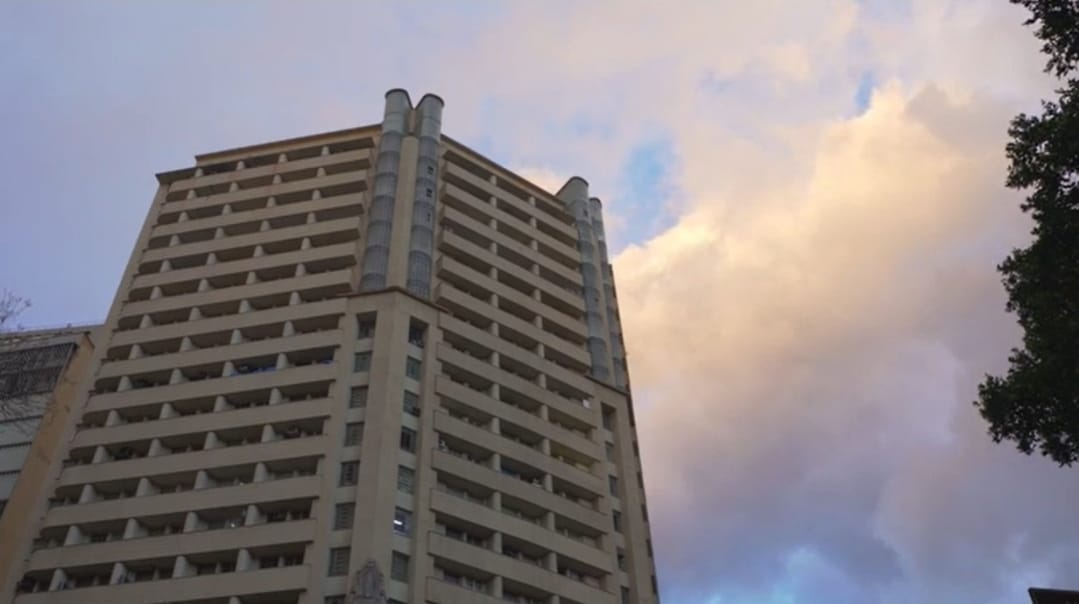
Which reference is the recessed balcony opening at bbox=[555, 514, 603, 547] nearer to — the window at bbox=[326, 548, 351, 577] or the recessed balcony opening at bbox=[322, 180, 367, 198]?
the window at bbox=[326, 548, 351, 577]

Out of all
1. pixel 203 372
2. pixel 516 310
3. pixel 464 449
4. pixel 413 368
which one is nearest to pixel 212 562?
pixel 203 372

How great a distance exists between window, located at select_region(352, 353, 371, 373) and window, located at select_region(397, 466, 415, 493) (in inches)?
277

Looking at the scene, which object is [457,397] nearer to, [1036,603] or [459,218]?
[459,218]

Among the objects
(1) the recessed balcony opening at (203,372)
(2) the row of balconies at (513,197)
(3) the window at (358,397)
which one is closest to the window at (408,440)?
(3) the window at (358,397)

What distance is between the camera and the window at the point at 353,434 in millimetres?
45438

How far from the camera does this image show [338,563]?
40.7 metres

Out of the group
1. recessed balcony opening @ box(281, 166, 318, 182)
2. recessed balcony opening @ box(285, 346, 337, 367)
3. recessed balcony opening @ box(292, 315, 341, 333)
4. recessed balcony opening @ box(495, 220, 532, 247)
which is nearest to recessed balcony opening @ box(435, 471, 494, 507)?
recessed balcony opening @ box(285, 346, 337, 367)

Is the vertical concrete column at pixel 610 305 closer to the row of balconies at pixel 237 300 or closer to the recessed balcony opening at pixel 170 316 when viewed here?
the row of balconies at pixel 237 300

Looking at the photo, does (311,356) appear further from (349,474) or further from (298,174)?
(298,174)

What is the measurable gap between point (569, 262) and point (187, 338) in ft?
95.3

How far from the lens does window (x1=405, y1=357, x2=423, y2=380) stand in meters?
49.2

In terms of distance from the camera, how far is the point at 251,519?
4334 centimetres

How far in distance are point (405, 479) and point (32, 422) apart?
25577 millimetres

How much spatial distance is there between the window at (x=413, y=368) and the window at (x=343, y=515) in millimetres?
8918
